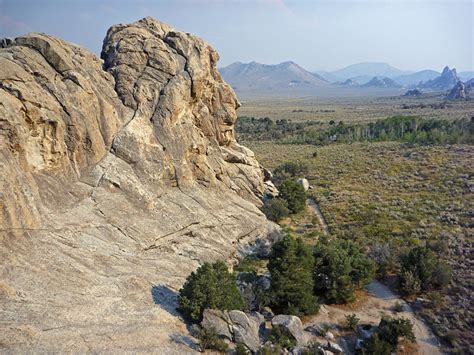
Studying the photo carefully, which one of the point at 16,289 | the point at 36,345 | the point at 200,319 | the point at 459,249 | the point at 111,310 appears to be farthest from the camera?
the point at 459,249

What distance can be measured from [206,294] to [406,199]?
32.2 metres

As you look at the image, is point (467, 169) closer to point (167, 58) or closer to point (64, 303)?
point (167, 58)

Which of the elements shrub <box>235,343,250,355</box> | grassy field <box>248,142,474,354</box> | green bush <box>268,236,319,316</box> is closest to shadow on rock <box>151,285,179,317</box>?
shrub <box>235,343,250,355</box>

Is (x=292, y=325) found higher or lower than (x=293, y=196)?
lower

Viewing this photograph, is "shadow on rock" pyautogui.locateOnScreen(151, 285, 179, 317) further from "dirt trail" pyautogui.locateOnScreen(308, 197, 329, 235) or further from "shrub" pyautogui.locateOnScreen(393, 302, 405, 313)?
"dirt trail" pyautogui.locateOnScreen(308, 197, 329, 235)

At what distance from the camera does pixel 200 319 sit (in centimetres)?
1934

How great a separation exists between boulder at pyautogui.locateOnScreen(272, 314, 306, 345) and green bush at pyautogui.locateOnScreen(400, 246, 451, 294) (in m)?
9.95

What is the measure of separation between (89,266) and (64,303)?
2787 mm

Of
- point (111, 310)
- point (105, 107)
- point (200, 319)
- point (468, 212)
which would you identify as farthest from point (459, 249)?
point (105, 107)

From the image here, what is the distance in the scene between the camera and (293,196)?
42.1m

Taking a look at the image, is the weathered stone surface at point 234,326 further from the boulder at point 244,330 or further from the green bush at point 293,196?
the green bush at point 293,196

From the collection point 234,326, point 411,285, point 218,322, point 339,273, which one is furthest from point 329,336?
point 411,285

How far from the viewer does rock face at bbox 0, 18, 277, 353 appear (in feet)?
56.9

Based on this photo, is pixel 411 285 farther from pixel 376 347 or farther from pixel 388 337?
pixel 376 347
